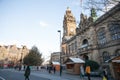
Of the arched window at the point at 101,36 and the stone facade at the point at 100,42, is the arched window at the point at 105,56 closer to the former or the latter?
the stone facade at the point at 100,42

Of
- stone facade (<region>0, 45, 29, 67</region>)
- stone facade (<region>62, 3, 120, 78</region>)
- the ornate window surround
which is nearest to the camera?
stone facade (<region>62, 3, 120, 78</region>)

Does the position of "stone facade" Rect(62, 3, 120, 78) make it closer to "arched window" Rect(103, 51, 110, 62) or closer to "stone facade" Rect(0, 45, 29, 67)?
"arched window" Rect(103, 51, 110, 62)

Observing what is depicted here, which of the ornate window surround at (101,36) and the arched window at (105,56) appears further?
the ornate window surround at (101,36)

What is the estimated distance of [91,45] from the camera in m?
36.4

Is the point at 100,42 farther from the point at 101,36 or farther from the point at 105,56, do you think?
the point at 105,56

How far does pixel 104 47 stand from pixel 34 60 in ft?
142

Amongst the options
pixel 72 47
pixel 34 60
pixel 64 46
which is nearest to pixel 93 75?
pixel 72 47

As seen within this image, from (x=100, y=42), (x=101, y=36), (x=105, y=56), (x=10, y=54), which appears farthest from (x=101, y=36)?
(x=10, y=54)

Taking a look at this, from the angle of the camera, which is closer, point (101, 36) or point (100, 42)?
point (101, 36)

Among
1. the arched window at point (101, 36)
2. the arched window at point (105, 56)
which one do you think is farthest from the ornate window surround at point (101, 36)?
the arched window at point (105, 56)

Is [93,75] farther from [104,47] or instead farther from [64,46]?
[64,46]

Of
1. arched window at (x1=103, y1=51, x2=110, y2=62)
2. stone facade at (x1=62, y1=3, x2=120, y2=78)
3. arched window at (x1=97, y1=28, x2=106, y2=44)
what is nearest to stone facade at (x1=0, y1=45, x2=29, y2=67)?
stone facade at (x1=62, y1=3, x2=120, y2=78)

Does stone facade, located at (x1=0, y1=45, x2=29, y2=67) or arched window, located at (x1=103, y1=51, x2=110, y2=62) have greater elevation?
stone facade, located at (x1=0, y1=45, x2=29, y2=67)

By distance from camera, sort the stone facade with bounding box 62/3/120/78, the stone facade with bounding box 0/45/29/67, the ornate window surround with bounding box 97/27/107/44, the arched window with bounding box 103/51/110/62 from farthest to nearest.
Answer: the stone facade with bounding box 0/45/29/67
the ornate window surround with bounding box 97/27/107/44
the arched window with bounding box 103/51/110/62
the stone facade with bounding box 62/3/120/78
